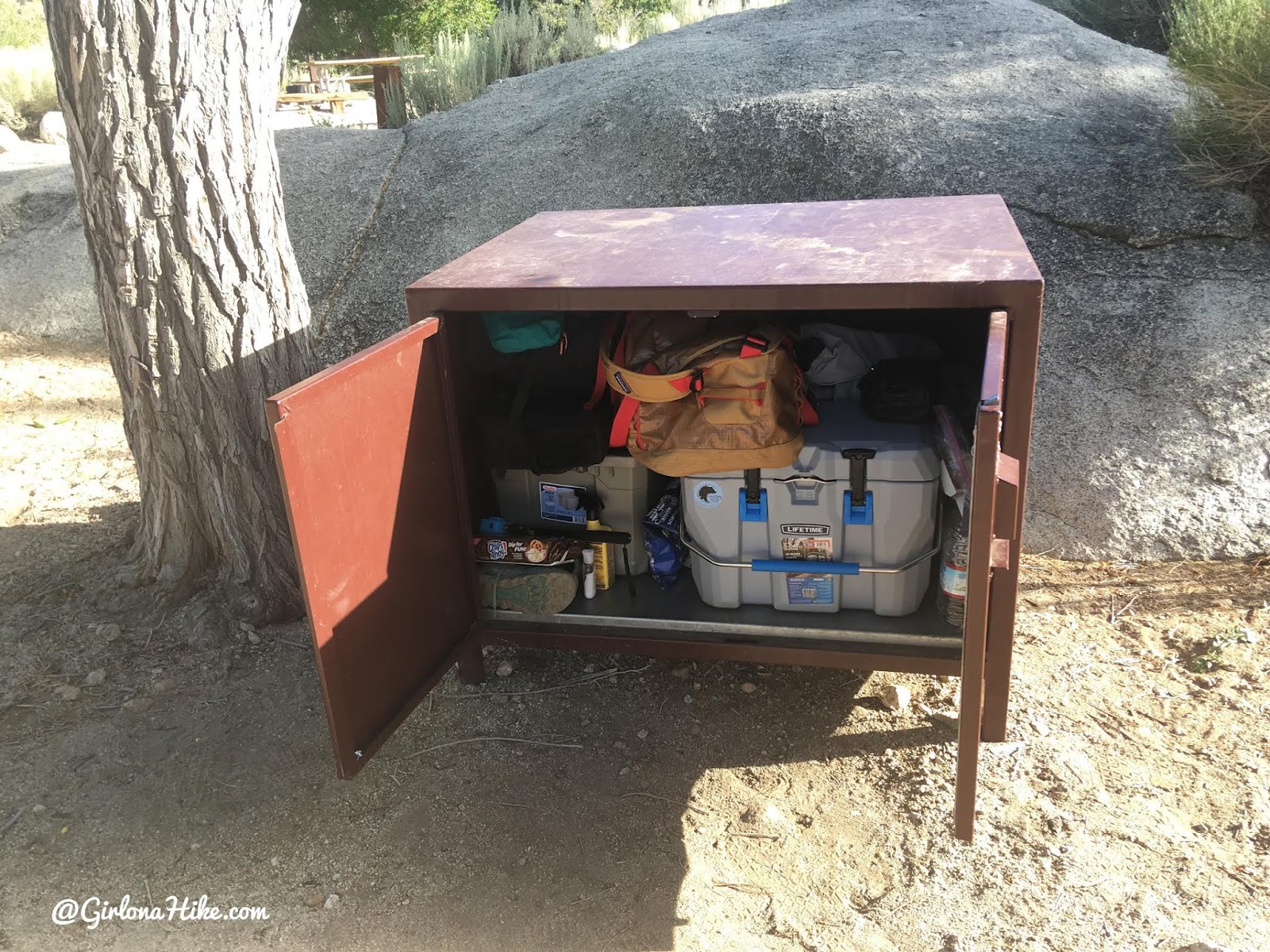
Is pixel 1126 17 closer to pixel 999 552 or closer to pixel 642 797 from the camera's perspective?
pixel 999 552

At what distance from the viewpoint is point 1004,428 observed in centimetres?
235

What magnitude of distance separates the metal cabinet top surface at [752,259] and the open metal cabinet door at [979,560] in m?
0.36

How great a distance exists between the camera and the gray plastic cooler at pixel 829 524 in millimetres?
2924

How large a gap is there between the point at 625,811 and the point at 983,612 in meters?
1.24

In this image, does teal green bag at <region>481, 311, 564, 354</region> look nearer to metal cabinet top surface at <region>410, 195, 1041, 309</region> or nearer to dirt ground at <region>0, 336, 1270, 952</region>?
metal cabinet top surface at <region>410, 195, 1041, 309</region>

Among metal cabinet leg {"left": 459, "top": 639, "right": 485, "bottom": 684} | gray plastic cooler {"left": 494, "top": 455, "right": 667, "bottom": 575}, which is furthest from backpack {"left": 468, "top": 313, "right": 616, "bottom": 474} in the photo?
metal cabinet leg {"left": 459, "top": 639, "right": 485, "bottom": 684}

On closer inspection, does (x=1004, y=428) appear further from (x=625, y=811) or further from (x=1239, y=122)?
(x=1239, y=122)

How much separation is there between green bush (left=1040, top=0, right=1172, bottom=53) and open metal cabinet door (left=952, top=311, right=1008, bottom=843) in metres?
9.80

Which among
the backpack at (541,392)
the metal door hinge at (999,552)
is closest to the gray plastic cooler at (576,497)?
the backpack at (541,392)

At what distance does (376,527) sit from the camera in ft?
8.30

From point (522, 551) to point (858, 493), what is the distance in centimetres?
109

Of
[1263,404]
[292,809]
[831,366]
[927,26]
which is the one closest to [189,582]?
[292,809]

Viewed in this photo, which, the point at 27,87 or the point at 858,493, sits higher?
the point at 27,87

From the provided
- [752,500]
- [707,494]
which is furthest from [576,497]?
[752,500]
